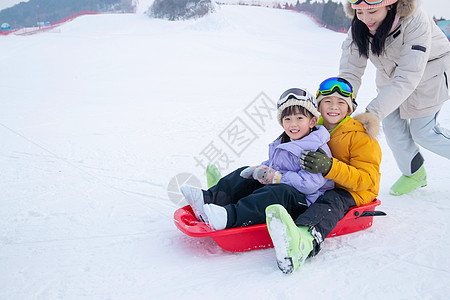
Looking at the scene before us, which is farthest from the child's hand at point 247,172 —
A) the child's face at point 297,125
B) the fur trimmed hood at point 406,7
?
the fur trimmed hood at point 406,7

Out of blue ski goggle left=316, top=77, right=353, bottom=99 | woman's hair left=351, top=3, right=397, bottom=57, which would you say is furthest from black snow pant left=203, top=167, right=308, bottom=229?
woman's hair left=351, top=3, right=397, bottom=57

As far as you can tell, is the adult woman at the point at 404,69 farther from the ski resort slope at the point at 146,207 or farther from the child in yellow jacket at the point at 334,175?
the ski resort slope at the point at 146,207

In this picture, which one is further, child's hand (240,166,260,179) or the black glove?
child's hand (240,166,260,179)

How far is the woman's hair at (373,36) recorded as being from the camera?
2.42 metres

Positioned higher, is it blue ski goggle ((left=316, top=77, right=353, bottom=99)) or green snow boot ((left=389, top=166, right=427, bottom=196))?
blue ski goggle ((left=316, top=77, right=353, bottom=99))

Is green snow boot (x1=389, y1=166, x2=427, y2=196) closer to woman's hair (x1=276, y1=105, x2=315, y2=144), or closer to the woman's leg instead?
the woman's leg

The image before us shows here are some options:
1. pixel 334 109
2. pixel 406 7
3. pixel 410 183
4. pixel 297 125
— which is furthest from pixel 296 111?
pixel 410 183

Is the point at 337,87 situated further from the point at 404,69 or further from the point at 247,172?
the point at 247,172

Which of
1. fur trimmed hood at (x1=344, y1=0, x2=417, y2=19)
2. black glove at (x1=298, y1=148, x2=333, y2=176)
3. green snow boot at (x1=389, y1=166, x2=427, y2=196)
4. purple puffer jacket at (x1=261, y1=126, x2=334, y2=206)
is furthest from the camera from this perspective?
green snow boot at (x1=389, y1=166, x2=427, y2=196)

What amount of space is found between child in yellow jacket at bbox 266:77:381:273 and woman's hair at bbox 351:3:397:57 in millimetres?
440

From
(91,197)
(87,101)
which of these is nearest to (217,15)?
(87,101)

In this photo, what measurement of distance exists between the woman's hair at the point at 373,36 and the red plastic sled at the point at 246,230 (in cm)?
111

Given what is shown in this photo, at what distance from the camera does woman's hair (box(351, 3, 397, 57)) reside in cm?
242

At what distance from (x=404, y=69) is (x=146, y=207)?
212 cm
